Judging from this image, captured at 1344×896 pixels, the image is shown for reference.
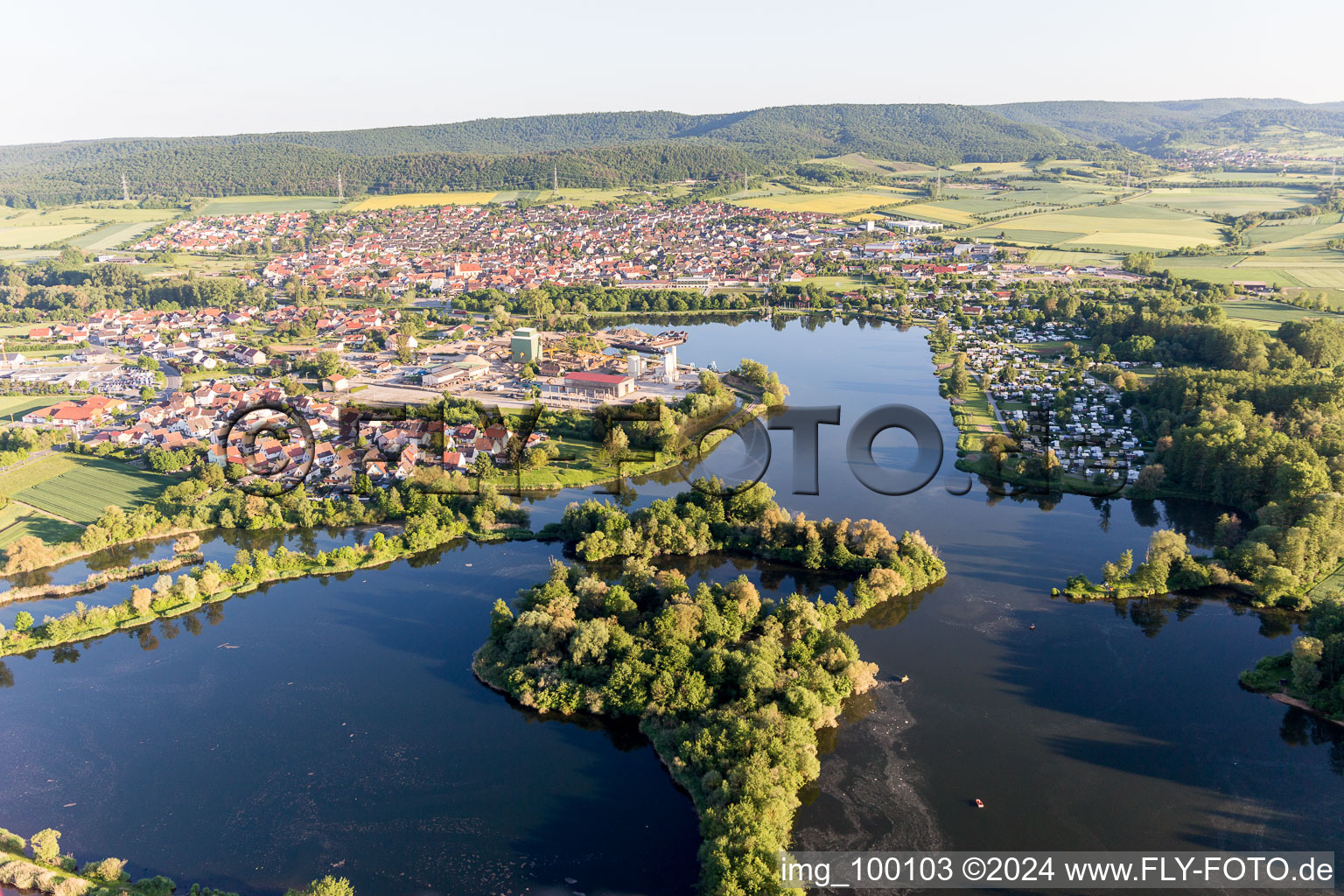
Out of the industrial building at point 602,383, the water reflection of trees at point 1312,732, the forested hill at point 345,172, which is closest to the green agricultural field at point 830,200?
the forested hill at point 345,172

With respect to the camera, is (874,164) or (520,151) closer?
(874,164)

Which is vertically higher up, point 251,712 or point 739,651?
point 739,651

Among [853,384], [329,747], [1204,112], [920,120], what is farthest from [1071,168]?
[329,747]

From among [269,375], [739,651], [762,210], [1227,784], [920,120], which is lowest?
[1227,784]

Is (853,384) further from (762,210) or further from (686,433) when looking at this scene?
(762,210)

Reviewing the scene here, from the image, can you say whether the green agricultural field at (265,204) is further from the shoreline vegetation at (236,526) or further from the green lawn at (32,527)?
the shoreline vegetation at (236,526)

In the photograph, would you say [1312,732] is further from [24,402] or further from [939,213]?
[939,213]

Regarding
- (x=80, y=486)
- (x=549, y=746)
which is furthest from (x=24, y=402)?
(x=549, y=746)
